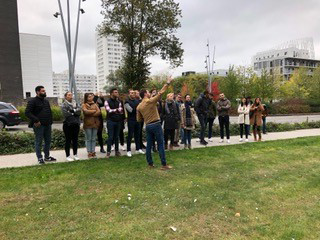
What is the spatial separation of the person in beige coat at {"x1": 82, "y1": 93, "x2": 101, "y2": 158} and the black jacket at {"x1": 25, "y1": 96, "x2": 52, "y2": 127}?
93 cm

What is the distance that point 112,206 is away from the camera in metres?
4.55

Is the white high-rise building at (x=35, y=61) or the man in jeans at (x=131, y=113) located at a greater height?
the white high-rise building at (x=35, y=61)

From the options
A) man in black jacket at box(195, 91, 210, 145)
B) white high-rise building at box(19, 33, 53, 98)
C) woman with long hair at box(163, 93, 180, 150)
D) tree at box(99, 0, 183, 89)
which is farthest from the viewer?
white high-rise building at box(19, 33, 53, 98)

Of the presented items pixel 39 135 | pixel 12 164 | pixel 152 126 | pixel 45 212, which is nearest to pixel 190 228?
pixel 45 212

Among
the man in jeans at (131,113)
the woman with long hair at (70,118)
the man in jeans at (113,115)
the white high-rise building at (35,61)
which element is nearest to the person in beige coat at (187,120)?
the man in jeans at (131,113)

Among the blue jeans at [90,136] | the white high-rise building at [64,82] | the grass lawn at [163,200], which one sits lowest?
the grass lawn at [163,200]

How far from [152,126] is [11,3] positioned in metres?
50.1

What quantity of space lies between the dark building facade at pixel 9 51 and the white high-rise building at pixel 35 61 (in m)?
26.1

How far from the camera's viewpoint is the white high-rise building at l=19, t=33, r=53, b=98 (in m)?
74.8

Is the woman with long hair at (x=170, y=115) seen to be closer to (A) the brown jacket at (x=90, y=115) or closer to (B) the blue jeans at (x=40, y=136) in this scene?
(A) the brown jacket at (x=90, y=115)

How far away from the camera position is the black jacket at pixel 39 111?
7058 millimetres

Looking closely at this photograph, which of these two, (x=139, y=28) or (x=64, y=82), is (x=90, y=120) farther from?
(x=64, y=82)

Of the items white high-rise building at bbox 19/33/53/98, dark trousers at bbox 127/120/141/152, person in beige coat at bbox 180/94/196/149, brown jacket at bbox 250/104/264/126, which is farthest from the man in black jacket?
white high-rise building at bbox 19/33/53/98

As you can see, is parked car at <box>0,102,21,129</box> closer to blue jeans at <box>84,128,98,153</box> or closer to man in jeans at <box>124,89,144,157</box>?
blue jeans at <box>84,128,98,153</box>
